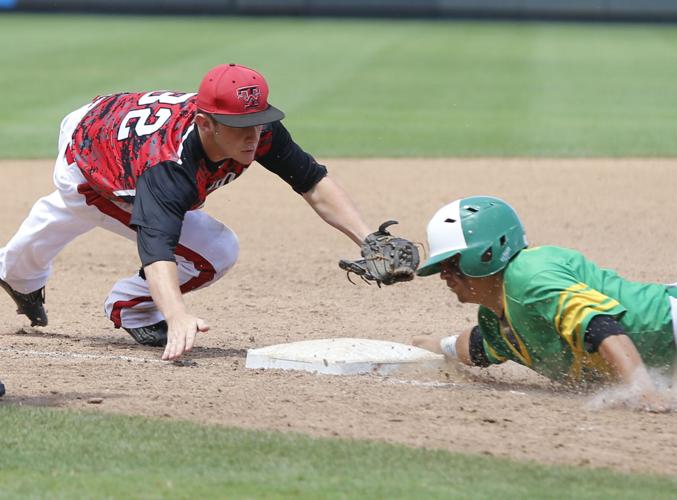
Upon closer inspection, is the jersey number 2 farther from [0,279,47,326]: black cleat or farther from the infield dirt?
[0,279,47,326]: black cleat

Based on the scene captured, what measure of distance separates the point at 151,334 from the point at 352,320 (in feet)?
4.28

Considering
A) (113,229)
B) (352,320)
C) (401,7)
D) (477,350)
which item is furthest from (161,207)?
(401,7)

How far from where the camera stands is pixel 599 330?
183 inches

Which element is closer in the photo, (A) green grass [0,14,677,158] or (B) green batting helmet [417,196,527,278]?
(B) green batting helmet [417,196,527,278]

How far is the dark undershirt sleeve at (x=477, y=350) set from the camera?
5.40 m

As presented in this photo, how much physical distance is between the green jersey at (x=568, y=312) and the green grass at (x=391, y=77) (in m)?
7.99

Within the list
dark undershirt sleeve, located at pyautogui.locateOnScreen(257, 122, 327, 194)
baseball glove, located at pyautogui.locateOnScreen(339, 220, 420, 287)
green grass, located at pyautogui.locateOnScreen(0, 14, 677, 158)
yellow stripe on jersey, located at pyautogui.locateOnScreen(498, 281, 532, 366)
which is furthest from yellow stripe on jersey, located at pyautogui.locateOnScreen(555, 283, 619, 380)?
green grass, located at pyautogui.locateOnScreen(0, 14, 677, 158)

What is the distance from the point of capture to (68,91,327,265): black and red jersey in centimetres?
521

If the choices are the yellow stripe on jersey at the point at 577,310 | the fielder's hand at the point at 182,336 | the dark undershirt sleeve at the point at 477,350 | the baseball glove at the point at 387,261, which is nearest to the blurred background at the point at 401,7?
the baseball glove at the point at 387,261

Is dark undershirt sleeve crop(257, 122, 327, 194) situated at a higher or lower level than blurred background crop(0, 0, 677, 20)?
higher

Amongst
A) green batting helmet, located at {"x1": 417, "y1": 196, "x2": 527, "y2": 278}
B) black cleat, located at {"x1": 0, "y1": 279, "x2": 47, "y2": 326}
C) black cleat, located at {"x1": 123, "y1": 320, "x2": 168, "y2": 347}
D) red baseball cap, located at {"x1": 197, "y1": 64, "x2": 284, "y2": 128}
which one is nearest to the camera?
green batting helmet, located at {"x1": 417, "y1": 196, "x2": 527, "y2": 278}

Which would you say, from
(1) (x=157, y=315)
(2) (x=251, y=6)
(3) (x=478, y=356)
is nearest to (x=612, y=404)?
(3) (x=478, y=356)

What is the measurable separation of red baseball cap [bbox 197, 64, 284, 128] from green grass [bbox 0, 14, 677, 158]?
7.68m

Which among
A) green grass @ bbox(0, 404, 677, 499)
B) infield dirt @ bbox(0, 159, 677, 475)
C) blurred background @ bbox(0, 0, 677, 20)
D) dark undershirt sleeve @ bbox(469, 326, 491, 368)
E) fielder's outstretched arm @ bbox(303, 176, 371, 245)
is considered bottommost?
blurred background @ bbox(0, 0, 677, 20)
